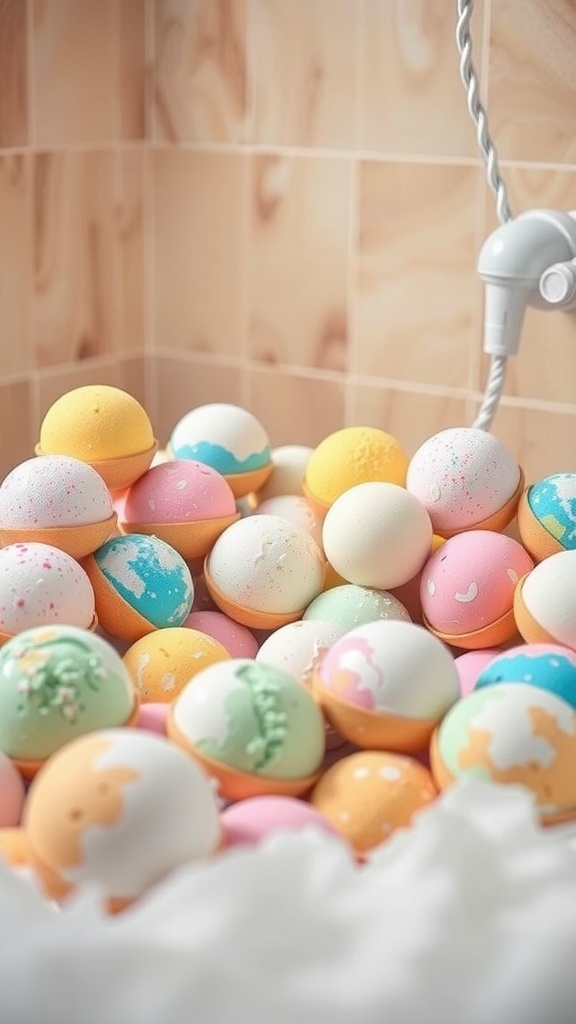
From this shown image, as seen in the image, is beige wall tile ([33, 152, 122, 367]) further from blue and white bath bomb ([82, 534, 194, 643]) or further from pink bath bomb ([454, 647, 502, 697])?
pink bath bomb ([454, 647, 502, 697])

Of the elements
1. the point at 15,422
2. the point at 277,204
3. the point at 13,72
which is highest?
the point at 13,72

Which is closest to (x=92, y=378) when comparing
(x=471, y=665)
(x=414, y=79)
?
(x=414, y=79)

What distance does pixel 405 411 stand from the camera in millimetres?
1420

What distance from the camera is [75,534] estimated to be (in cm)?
85

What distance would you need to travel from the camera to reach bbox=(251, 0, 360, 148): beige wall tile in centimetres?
136

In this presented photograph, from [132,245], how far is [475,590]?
2.71 ft

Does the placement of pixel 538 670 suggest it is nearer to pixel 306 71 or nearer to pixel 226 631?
pixel 226 631

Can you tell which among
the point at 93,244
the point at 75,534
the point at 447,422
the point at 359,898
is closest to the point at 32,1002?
the point at 359,898

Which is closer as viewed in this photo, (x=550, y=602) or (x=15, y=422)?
(x=550, y=602)

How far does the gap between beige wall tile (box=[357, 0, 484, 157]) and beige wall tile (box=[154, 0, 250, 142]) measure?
0.15 metres

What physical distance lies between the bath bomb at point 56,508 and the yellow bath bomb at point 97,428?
0.06m

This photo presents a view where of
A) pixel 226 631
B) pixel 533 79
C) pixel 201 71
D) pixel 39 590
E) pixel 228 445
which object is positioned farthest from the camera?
pixel 201 71

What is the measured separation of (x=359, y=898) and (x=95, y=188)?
3.55 ft

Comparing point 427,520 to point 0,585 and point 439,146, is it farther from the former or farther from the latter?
point 439,146
